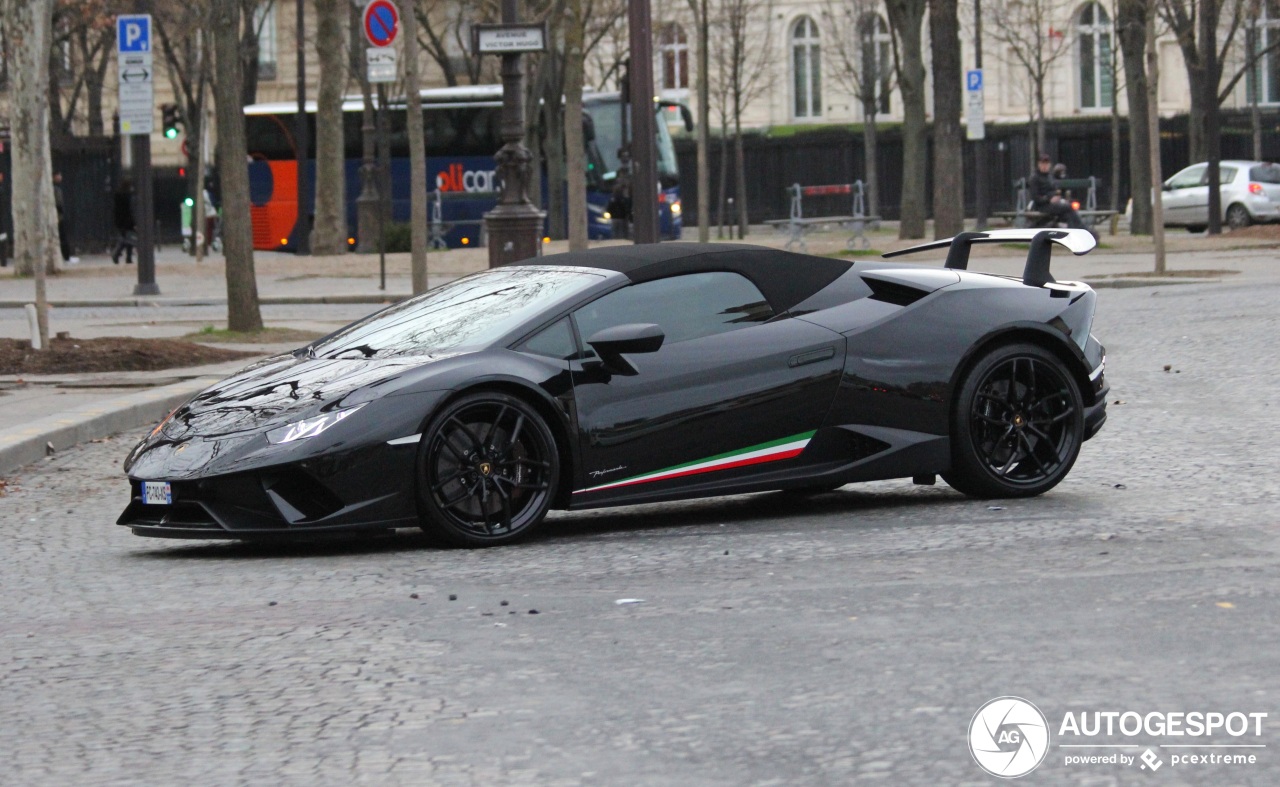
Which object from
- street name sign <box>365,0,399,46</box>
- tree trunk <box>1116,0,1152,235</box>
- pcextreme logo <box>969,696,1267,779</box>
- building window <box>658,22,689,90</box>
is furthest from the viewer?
building window <box>658,22,689,90</box>

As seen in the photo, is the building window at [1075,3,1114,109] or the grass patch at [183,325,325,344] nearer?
the grass patch at [183,325,325,344]

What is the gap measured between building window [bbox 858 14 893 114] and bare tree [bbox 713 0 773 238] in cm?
309

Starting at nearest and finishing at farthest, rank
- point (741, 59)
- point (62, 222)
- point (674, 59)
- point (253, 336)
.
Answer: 1. point (253, 336)
2. point (62, 222)
3. point (741, 59)
4. point (674, 59)

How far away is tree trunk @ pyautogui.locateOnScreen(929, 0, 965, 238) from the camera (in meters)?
31.8

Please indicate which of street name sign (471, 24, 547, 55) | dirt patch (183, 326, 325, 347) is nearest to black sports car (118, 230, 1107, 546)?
dirt patch (183, 326, 325, 347)

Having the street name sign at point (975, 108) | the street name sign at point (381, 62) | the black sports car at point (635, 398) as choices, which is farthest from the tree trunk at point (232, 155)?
the street name sign at point (975, 108)

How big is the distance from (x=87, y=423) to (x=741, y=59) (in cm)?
4052

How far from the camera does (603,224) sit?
45844mm

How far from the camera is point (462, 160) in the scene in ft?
151

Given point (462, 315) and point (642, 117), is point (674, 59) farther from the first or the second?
point (462, 315)

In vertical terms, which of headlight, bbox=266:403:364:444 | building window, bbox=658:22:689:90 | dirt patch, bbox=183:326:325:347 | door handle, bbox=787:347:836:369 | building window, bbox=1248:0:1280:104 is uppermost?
building window, bbox=658:22:689:90

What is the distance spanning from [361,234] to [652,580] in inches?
1436

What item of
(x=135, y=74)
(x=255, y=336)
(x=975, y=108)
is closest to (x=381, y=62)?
(x=135, y=74)

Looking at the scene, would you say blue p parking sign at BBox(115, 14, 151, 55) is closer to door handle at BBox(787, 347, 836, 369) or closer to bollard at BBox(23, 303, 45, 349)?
bollard at BBox(23, 303, 45, 349)
